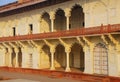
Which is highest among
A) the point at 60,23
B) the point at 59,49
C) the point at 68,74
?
the point at 60,23

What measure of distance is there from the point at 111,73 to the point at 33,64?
12.8 meters

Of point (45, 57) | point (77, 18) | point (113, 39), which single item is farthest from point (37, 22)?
point (113, 39)

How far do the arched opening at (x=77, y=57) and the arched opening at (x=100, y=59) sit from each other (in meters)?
6.53

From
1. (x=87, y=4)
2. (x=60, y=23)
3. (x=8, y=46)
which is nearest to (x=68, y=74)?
(x=87, y=4)

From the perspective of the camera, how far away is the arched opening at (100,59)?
24744 mm

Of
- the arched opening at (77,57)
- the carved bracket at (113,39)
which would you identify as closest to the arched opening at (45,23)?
the arched opening at (77,57)

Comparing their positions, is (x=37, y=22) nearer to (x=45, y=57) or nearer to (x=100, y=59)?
(x=45, y=57)

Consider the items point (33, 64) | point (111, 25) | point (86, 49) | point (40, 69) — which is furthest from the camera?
point (33, 64)

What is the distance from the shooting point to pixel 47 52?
3450 centimetres

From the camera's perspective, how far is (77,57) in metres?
32.7

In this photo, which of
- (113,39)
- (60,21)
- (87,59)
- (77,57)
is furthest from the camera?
(60,21)

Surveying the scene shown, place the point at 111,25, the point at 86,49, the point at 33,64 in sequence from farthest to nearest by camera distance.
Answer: the point at 33,64
the point at 86,49
the point at 111,25

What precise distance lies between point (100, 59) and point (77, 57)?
770 centimetres

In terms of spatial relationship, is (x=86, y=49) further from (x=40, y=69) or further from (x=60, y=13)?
(x=60, y=13)
